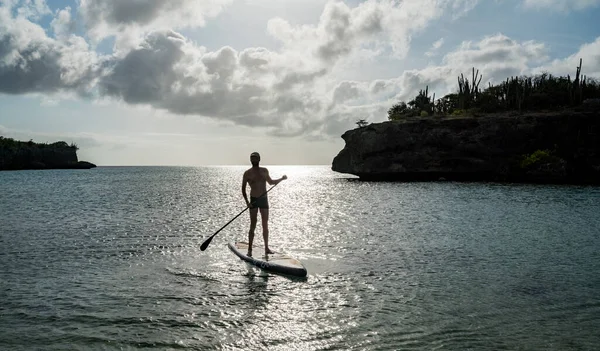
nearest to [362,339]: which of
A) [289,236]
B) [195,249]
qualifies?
[195,249]

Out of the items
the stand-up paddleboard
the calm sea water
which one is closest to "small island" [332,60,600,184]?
the calm sea water

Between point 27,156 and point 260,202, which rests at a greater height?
point 27,156

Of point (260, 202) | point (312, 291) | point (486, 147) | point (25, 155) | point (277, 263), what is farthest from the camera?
point (25, 155)

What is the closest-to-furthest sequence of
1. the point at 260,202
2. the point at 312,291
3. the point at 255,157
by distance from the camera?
the point at 312,291 < the point at 255,157 < the point at 260,202

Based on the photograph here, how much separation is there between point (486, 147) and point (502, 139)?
9.23 ft

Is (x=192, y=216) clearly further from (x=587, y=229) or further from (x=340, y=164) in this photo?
(x=340, y=164)

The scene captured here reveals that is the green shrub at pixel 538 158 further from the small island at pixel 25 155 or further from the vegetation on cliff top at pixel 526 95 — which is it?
the small island at pixel 25 155

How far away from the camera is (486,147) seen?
72250 millimetres

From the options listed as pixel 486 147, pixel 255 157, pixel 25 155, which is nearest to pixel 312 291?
pixel 255 157

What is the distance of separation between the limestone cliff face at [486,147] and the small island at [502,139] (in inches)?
5.1

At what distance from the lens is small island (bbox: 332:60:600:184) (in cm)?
6781

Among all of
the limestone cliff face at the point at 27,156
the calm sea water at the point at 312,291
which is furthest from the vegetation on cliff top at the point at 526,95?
the limestone cliff face at the point at 27,156

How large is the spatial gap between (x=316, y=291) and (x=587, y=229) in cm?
1749

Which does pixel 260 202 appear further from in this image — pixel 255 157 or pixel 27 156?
pixel 27 156
